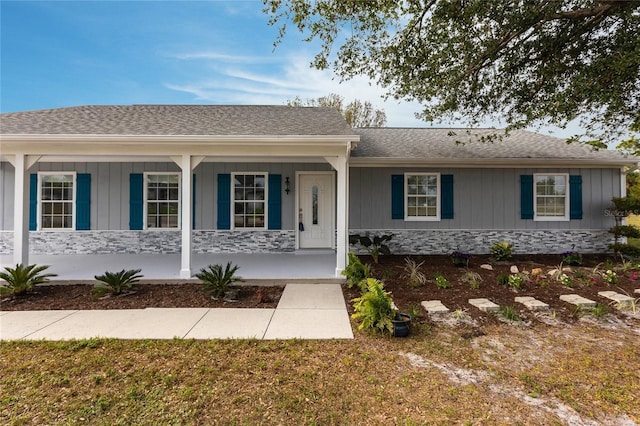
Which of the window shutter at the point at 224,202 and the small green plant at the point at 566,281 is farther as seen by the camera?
the window shutter at the point at 224,202

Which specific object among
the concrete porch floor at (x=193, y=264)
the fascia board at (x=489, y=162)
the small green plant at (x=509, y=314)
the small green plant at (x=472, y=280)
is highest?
the fascia board at (x=489, y=162)

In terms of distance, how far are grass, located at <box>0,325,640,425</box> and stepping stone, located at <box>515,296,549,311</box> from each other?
2.51ft

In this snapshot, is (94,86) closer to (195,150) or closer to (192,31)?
(192,31)

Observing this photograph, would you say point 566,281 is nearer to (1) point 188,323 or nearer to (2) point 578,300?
(2) point 578,300

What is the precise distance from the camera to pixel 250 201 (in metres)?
8.22

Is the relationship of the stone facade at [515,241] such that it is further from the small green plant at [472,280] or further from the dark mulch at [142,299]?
the dark mulch at [142,299]

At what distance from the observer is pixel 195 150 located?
554cm

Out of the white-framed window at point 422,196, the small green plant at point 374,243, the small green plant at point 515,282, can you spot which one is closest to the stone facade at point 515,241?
the white-framed window at point 422,196

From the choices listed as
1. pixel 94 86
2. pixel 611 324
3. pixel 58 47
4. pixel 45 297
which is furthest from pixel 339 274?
pixel 94 86

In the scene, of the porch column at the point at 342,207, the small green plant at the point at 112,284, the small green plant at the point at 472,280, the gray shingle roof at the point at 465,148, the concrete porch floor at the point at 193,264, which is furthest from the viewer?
the gray shingle roof at the point at 465,148

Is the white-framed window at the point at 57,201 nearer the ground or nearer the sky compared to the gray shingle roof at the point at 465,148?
nearer the ground

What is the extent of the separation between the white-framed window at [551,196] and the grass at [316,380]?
5842 mm

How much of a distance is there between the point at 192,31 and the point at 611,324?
10.4 m

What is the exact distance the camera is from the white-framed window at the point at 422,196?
330 inches
